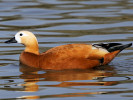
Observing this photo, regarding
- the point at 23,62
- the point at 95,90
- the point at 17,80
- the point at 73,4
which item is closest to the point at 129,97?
the point at 95,90

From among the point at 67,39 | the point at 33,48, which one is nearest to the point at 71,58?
the point at 33,48

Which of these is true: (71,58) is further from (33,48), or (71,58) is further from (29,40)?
(29,40)

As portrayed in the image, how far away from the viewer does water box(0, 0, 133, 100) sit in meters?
9.00

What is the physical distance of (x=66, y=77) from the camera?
10.3 m

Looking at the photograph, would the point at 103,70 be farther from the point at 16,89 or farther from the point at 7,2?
the point at 7,2

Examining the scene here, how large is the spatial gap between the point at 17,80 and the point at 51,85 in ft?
3.04

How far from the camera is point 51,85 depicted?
951 centimetres

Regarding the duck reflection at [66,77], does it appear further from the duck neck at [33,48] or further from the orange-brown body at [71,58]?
the duck neck at [33,48]

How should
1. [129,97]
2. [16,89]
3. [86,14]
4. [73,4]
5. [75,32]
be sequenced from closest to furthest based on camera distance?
[129,97], [16,89], [75,32], [86,14], [73,4]

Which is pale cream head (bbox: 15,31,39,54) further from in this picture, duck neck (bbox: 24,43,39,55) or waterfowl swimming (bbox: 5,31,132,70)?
waterfowl swimming (bbox: 5,31,132,70)

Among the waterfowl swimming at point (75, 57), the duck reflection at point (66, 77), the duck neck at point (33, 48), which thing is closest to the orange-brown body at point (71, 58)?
the waterfowl swimming at point (75, 57)

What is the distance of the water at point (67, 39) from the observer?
900 centimetres

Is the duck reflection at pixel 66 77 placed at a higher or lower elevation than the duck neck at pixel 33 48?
lower

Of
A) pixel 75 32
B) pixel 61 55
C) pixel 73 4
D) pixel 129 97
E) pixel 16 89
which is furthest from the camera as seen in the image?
pixel 73 4
